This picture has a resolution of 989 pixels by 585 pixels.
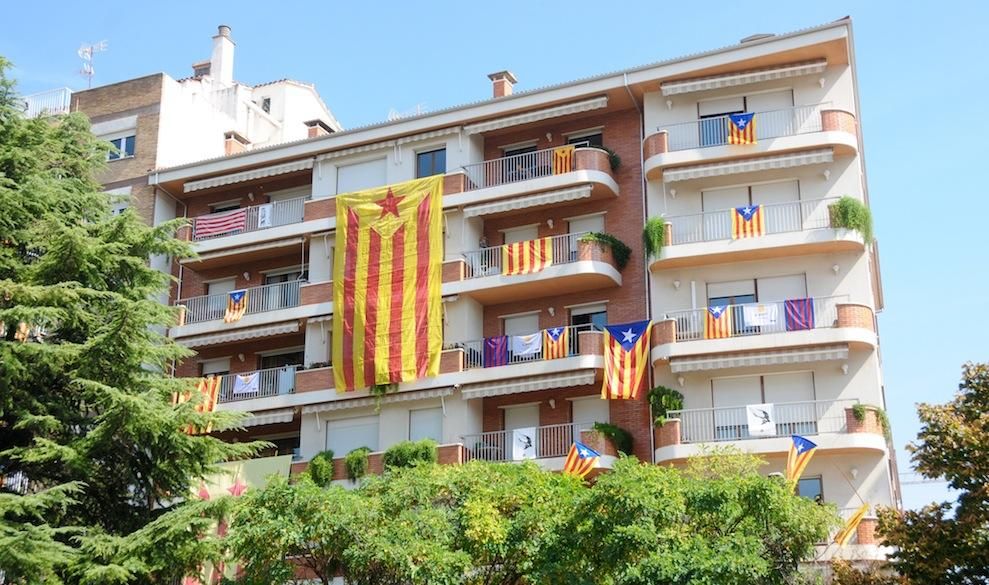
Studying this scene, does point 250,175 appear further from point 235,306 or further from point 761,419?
point 761,419

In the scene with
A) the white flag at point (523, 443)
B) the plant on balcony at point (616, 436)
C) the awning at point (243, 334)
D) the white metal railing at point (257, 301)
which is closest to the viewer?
the plant on balcony at point (616, 436)

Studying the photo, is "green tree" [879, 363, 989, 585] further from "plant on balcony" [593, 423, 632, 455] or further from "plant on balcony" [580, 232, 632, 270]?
"plant on balcony" [580, 232, 632, 270]

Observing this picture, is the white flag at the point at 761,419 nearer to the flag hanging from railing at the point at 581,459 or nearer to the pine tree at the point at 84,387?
the flag hanging from railing at the point at 581,459

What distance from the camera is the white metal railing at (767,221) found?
34875 mm

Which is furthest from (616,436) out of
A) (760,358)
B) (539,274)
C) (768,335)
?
(539,274)

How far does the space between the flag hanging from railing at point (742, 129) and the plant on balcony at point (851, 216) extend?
3031 millimetres

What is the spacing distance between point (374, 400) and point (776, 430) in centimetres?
1150

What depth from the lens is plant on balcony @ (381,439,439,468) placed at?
116ft

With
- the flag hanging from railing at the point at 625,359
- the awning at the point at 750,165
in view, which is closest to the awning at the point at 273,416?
the flag hanging from railing at the point at 625,359

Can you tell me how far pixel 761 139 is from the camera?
35719 mm

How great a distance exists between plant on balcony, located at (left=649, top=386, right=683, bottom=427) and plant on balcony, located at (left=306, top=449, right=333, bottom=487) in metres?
9.16

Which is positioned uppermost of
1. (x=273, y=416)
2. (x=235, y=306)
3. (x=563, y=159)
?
(x=563, y=159)

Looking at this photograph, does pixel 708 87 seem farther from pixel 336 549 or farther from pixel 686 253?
pixel 336 549

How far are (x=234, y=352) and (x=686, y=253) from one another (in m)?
15.2
